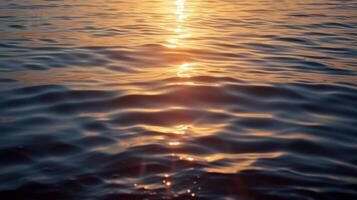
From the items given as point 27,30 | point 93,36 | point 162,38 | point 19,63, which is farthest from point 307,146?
point 27,30

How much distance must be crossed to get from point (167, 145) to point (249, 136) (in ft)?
2.89

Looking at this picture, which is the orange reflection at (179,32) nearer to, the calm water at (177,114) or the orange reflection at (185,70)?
the calm water at (177,114)

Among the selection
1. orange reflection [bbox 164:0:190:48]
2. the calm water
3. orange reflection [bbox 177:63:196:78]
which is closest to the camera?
the calm water

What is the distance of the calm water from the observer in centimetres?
386

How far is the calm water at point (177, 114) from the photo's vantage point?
12.6ft

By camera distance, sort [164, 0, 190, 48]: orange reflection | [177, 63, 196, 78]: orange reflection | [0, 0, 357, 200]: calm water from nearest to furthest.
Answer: [0, 0, 357, 200]: calm water
[177, 63, 196, 78]: orange reflection
[164, 0, 190, 48]: orange reflection

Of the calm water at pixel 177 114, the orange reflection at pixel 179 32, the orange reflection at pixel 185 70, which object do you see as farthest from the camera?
the orange reflection at pixel 179 32

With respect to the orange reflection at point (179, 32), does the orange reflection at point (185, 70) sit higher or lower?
higher

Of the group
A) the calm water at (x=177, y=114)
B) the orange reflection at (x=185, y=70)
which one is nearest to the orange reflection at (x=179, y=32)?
the calm water at (x=177, y=114)

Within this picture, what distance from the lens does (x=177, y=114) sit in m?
5.54

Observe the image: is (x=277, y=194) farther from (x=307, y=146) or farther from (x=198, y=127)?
(x=198, y=127)

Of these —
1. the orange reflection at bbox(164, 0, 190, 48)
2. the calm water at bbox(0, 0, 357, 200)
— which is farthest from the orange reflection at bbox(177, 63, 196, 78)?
the orange reflection at bbox(164, 0, 190, 48)

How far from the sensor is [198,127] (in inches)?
202

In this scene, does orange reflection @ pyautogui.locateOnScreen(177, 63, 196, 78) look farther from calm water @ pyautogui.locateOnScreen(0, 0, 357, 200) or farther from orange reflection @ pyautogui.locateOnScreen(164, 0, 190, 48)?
orange reflection @ pyautogui.locateOnScreen(164, 0, 190, 48)
